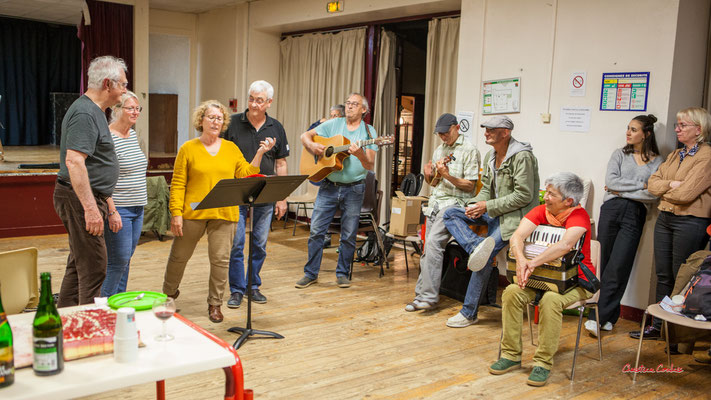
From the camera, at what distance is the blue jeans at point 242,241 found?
434 cm

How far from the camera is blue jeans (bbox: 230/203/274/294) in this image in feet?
14.2

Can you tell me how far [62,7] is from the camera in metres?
10.2

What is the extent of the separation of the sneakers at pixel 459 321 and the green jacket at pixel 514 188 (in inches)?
24.6

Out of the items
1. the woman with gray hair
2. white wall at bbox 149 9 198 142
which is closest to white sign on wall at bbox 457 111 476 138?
the woman with gray hair

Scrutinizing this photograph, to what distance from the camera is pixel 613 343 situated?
4.07 meters

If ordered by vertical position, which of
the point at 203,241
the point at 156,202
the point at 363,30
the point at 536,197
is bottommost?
the point at 203,241

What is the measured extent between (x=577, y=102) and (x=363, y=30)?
3.26 metres

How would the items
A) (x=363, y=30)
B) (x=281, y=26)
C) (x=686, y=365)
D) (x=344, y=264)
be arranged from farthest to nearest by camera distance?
(x=281, y=26), (x=363, y=30), (x=344, y=264), (x=686, y=365)

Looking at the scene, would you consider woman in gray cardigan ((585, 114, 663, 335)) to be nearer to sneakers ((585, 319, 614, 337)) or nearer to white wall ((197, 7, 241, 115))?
sneakers ((585, 319, 614, 337))

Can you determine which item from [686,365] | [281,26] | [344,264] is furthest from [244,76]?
[686,365]

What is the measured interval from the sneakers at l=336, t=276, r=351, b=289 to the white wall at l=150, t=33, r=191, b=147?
6.15 meters

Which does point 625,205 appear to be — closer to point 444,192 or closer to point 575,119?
point 575,119

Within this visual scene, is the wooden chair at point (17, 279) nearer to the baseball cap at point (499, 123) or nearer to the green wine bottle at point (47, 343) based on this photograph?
the green wine bottle at point (47, 343)

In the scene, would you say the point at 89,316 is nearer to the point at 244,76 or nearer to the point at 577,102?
the point at 577,102
